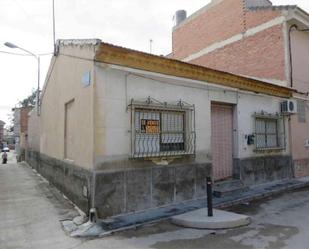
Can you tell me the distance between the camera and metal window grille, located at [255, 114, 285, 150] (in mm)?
11633

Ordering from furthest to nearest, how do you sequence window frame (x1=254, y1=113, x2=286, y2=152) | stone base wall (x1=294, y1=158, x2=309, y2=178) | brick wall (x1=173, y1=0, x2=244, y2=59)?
brick wall (x1=173, y1=0, x2=244, y2=59) → stone base wall (x1=294, y1=158, x2=309, y2=178) → window frame (x1=254, y1=113, x2=286, y2=152)

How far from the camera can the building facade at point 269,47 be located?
13.1m

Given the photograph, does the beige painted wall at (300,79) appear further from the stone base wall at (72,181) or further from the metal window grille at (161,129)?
the stone base wall at (72,181)

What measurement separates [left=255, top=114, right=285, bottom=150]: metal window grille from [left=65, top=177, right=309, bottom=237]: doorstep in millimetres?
1565

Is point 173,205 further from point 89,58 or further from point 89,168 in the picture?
point 89,58

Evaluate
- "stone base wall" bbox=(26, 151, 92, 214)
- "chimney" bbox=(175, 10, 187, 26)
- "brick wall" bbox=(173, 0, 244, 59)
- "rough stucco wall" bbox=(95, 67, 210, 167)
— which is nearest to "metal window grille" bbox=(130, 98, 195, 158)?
"rough stucco wall" bbox=(95, 67, 210, 167)

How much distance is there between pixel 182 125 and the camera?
8.81 metres

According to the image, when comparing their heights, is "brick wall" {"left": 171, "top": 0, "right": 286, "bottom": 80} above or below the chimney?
below

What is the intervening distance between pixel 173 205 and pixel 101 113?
3.02 meters

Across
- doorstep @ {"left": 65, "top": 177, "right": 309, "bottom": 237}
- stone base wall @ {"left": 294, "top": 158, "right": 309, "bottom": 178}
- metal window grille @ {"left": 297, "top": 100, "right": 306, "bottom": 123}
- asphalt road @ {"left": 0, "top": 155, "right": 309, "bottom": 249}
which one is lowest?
asphalt road @ {"left": 0, "top": 155, "right": 309, "bottom": 249}

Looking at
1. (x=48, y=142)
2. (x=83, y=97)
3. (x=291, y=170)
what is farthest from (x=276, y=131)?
(x=48, y=142)

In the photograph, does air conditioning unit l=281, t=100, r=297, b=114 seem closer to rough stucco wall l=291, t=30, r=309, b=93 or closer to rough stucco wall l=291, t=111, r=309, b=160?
rough stucco wall l=291, t=111, r=309, b=160

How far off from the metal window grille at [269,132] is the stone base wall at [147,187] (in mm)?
3282

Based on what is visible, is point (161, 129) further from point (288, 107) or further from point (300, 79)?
point (300, 79)
